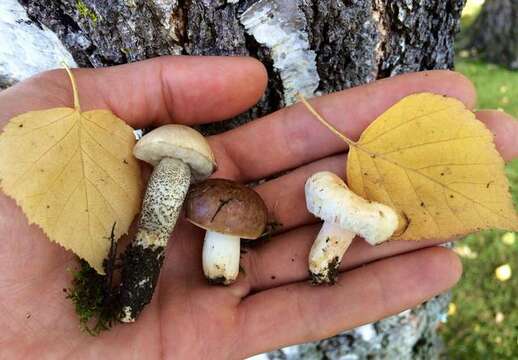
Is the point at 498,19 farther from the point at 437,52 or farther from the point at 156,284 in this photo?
the point at 156,284

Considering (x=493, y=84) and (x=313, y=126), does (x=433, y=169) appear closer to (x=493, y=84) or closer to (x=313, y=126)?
(x=313, y=126)

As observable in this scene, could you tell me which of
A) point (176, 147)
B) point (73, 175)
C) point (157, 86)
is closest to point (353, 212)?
point (176, 147)

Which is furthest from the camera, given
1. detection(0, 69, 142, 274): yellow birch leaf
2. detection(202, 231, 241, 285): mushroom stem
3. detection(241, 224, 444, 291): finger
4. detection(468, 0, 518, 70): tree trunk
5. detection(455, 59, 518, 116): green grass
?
detection(468, 0, 518, 70): tree trunk

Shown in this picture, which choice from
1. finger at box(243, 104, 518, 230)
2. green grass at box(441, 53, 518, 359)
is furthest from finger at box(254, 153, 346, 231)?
green grass at box(441, 53, 518, 359)

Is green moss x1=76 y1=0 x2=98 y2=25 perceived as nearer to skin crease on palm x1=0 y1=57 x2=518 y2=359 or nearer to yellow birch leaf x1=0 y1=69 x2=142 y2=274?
skin crease on palm x1=0 y1=57 x2=518 y2=359

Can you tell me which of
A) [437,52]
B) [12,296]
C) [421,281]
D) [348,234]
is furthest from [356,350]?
[12,296]

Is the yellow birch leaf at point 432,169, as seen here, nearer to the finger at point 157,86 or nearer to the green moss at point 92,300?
the finger at point 157,86

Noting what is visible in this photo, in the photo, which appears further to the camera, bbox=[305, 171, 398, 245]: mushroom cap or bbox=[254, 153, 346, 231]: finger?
bbox=[254, 153, 346, 231]: finger
